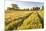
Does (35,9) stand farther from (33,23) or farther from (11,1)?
(11,1)

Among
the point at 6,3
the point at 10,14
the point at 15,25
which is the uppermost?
the point at 6,3

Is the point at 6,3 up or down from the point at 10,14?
up

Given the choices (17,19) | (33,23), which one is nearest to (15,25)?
(17,19)

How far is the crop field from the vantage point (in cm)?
76

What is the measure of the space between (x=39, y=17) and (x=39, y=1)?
0.15 metres

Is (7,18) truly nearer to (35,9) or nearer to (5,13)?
(5,13)

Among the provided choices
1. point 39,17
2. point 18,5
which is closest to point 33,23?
point 39,17

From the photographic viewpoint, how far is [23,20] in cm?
78

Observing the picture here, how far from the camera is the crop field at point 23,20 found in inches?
30.0

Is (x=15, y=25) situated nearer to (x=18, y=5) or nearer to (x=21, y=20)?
(x=21, y=20)

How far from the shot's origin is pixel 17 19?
77cm

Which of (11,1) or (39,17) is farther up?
(11,1)

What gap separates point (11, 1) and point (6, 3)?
49mm

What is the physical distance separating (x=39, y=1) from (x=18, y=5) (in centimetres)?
21
